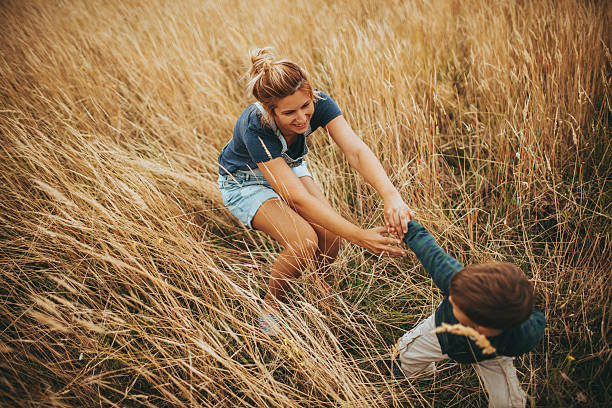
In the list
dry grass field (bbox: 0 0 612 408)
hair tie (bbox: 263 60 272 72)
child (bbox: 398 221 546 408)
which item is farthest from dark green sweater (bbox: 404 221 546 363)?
hair tie (bbox: 263 60 272 72)

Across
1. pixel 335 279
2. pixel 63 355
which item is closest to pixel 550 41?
pixel 335 279

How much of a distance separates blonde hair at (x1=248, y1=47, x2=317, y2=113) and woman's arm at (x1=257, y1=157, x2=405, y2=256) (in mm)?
315

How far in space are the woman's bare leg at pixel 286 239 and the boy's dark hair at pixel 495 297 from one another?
79cm

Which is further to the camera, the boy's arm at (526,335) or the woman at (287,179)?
the woman at (287,179)

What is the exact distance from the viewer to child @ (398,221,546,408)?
797mm

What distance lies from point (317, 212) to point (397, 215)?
0.38 meters

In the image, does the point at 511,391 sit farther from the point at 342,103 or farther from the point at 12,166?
the point at 12,166

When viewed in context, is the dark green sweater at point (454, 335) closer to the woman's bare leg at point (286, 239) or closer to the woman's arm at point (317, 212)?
the woman's arm at point (317, 212)

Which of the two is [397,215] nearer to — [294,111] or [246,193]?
[294,111]

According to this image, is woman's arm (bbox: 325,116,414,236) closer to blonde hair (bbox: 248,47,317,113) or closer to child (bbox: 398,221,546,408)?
child (bbox: 398,221,546,408)

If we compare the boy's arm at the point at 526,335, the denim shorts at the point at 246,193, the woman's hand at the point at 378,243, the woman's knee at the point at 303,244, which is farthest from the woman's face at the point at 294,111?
the boy's arm at the point at 526,335

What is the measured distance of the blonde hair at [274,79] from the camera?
138 centimetres

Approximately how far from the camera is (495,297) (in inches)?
31.1

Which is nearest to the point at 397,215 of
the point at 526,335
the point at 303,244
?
the point at 303,244
